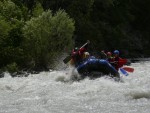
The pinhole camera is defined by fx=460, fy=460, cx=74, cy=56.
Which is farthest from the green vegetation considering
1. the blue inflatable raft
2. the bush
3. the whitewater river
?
the blue inflatable raft

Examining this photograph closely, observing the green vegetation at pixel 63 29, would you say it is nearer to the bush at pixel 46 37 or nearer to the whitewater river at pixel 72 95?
the bush at pixel 46 37

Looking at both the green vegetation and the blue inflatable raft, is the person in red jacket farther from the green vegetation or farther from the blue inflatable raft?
the green vegetation

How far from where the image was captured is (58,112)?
13734 mm

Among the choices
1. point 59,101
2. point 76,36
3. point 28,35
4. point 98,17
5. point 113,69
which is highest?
point 98,17

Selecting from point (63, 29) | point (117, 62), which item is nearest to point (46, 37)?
point (63, 29)

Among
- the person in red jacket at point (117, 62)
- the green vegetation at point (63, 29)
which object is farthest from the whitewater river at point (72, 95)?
the green vegetation at point (63, 29)

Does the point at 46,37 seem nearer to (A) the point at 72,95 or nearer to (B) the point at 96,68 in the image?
(B) the point at 96,68

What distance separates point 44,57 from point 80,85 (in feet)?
26.1

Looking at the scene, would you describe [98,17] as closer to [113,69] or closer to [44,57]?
[44,57]

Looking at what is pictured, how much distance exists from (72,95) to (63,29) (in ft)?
34.4

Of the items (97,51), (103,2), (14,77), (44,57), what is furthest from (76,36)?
(14,77)

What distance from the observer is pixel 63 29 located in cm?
2645

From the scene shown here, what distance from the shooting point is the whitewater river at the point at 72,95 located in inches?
557

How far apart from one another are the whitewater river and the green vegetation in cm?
486
